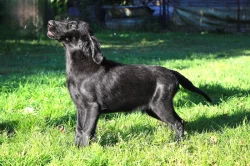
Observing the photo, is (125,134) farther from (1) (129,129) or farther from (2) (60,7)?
(2) (60,7)

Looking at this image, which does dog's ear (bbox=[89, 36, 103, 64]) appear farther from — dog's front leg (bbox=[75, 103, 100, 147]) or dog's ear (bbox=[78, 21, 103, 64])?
dog's front leg (bbox=[75, 103, 100, 147])

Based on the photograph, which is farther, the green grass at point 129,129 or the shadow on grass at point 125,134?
the shadow on grass at point 125,134

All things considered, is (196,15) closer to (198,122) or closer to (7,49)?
(7,49)

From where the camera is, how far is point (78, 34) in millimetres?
4145

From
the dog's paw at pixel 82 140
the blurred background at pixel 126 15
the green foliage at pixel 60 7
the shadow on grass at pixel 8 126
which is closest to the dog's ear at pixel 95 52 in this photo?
the dog's paw at pixel 82 140

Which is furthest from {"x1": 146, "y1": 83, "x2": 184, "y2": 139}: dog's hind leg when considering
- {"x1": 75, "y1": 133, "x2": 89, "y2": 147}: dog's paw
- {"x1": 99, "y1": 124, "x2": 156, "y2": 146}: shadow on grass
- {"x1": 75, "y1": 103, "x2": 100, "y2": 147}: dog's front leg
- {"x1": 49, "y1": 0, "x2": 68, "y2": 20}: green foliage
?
{"x1": 49, "y1": 0, "x2": 68, "y2": 20}: green foliage

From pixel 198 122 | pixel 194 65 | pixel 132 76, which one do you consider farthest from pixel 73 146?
pixel 194 65

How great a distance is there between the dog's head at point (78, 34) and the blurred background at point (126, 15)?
1006 centimetres

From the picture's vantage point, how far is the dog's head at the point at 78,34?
4.09m

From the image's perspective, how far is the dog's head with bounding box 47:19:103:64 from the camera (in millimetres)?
4090

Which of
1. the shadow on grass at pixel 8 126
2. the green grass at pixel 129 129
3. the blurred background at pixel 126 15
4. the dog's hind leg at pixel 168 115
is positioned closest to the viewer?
the green grass at pixel 129 129

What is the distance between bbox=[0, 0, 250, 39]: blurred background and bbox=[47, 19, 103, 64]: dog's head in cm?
1006

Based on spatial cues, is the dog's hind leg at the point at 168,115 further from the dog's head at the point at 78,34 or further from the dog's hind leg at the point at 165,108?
the dog's head at the point at 78,34

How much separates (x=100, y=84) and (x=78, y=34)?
491 mm
